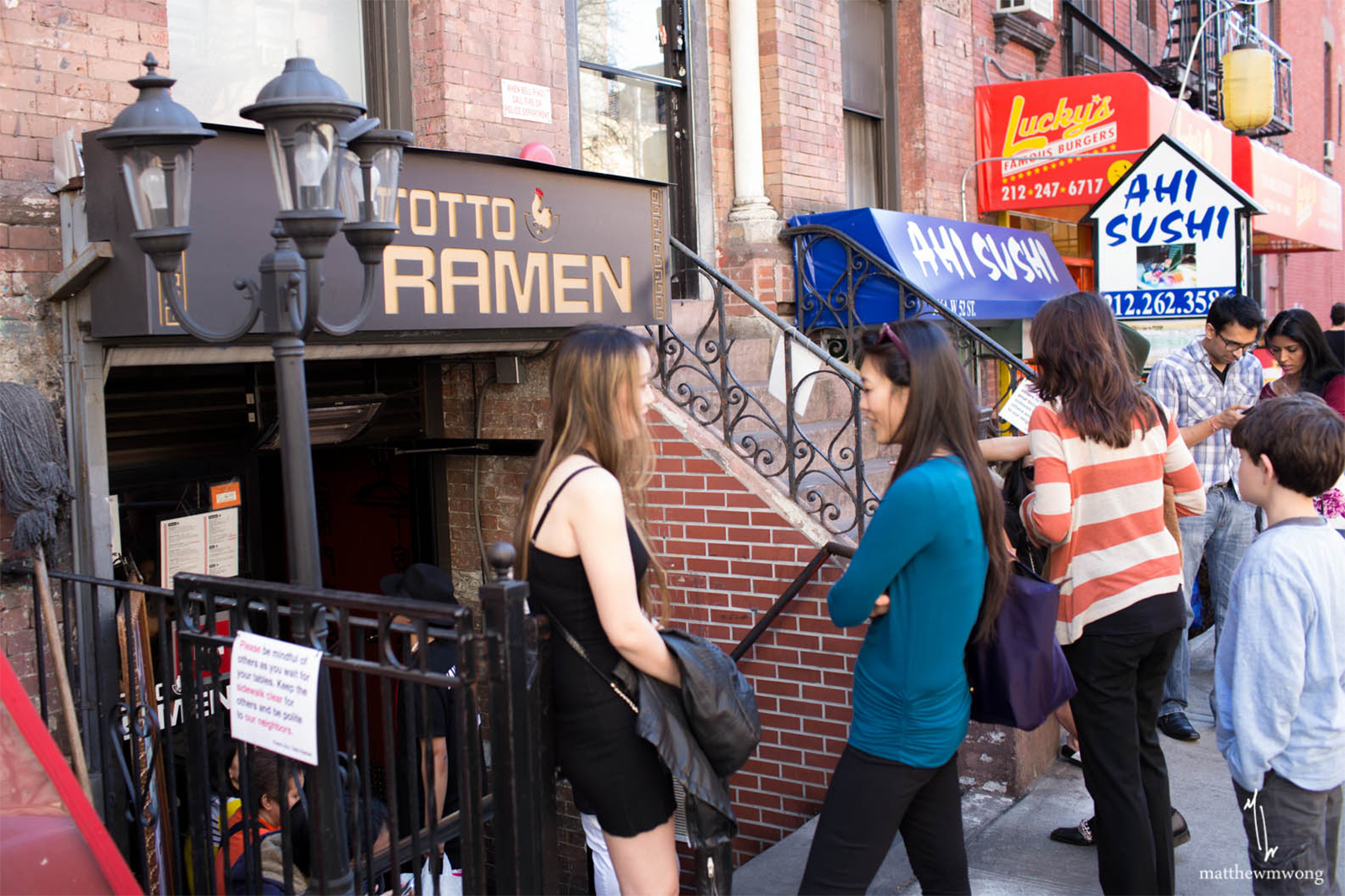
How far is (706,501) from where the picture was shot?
19.2 ft

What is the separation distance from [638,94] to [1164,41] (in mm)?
9883

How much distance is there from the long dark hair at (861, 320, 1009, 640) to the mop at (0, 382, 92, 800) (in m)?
2.91

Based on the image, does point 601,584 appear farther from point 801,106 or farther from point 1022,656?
point 801,106

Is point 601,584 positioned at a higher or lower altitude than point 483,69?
lower

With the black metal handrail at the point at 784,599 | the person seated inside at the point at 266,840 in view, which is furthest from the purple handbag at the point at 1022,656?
the person seated inside at the point at 266,840

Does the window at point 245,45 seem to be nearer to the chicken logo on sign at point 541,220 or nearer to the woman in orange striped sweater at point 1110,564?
the chicken logo on sign at point 541,220

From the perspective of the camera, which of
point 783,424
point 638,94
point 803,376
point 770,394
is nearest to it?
point 803,376

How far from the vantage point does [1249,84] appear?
43.1 ft

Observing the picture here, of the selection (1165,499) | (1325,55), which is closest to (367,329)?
(1165,499)

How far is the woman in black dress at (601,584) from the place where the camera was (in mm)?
2656

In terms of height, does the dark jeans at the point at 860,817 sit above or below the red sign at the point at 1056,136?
below

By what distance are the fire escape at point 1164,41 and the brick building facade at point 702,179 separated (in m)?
2.27

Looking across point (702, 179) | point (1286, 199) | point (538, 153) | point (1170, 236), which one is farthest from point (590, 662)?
point (1286, 199)

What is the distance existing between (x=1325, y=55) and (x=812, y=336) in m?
21.5
